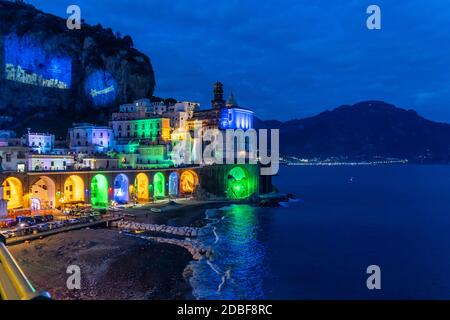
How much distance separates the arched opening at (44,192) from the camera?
74188mm

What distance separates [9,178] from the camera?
68.2m

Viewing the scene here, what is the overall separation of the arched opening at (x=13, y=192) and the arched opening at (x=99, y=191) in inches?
634

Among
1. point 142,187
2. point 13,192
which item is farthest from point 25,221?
point 142,187

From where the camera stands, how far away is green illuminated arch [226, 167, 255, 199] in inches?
4414

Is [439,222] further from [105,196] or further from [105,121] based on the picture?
[105,121]

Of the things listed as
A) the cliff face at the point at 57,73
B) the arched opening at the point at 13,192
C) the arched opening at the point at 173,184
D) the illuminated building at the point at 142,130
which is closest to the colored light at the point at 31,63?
the cliff face at the point at 57,73

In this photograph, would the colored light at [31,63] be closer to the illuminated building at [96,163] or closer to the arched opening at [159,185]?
the illuminated building at [96,163]

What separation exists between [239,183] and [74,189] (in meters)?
48.7

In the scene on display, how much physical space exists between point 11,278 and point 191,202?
85755mm

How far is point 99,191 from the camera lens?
85500 mm

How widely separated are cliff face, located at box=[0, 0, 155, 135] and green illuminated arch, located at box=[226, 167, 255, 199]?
52201 millimetres

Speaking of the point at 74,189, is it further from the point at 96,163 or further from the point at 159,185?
the point at 159,185
